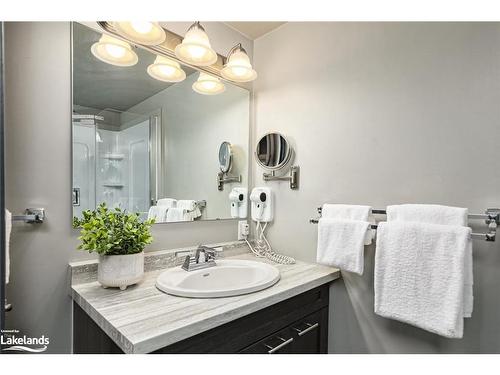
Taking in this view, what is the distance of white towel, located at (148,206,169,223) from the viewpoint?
4.11ft

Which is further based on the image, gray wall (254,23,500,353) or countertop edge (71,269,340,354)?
gray wall (254,23,500,353)

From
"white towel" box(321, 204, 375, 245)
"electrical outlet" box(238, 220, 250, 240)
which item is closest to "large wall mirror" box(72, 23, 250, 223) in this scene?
"electrical outlet" box(238, 220, 250, 240)

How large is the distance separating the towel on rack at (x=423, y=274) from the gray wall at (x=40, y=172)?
45.8 inches

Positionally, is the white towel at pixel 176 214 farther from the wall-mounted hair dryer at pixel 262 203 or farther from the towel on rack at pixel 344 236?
the towel on rack at pixel 344 236

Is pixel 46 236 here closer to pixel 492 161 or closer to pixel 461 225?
pixel 461 225

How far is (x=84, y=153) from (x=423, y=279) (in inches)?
52.4

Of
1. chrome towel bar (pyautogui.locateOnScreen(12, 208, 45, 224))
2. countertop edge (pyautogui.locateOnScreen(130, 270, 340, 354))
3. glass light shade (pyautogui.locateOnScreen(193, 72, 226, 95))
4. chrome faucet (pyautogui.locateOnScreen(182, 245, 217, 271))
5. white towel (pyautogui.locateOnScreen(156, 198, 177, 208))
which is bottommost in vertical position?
countertop edge (pyautogui.locateOnScreen(130, 270, 340, 354))

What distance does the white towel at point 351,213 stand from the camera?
1.10m

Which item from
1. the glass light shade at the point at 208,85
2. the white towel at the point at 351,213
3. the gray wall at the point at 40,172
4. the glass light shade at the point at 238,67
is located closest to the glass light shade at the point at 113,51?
the gray wall at the point at 40,172

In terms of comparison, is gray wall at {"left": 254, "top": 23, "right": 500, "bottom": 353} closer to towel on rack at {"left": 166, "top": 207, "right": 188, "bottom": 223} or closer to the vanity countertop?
the vanity countertop

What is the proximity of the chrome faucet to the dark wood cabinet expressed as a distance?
0.38 metres

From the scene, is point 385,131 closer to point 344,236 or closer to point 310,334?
point 344,236

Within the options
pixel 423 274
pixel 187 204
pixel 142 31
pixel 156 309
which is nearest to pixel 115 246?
pixel 156 309

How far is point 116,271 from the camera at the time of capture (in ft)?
3.03
